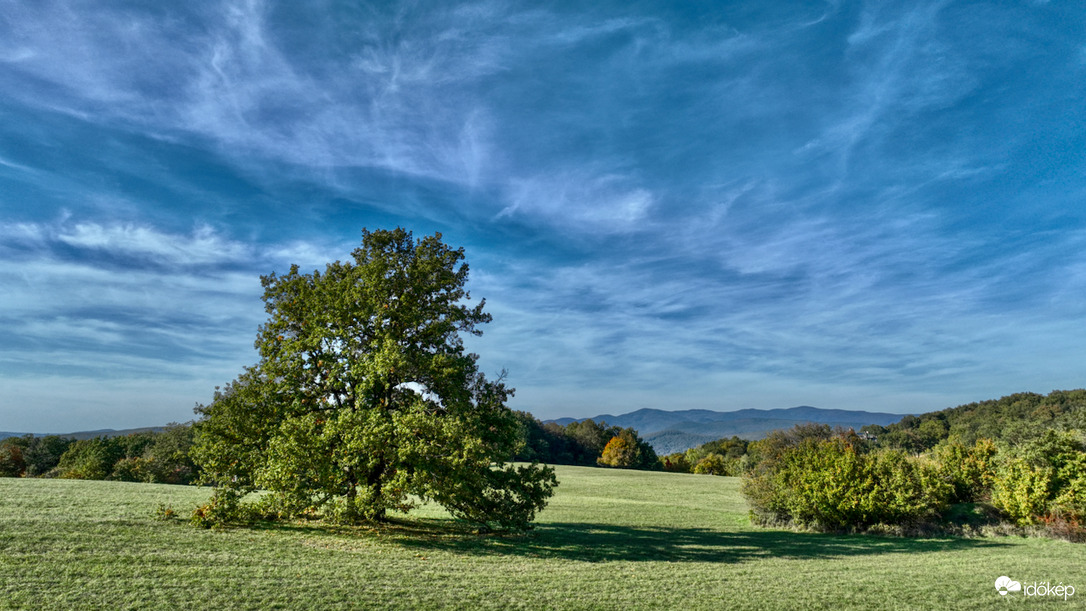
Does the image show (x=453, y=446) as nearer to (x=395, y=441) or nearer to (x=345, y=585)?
(x=395, y=441)

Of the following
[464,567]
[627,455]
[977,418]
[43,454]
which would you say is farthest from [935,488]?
[977,418]

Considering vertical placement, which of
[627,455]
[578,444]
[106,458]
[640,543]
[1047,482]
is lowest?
[627,455]

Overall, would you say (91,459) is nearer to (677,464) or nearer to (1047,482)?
(1047,482)

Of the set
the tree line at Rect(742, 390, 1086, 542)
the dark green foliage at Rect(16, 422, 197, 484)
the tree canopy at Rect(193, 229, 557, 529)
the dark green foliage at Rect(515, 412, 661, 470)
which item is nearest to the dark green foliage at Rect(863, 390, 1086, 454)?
the dark green foliage at Rect(515, 412, 661, 470)

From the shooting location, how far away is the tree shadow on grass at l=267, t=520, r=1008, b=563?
14.5m

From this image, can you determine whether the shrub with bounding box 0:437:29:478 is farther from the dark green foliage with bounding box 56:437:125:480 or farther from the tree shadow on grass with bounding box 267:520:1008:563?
the tree shadow on grass with bounding box 267:520:1008:563

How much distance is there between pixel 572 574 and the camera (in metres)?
11.4

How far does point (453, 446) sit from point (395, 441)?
5.00ft

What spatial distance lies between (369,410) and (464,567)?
5.51m

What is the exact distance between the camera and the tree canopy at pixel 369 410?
46.8 feet

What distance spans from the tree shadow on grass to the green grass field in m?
0.08

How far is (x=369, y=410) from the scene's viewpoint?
1524cm

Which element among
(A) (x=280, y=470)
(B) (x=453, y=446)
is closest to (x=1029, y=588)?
(B) (x=453, y=446)

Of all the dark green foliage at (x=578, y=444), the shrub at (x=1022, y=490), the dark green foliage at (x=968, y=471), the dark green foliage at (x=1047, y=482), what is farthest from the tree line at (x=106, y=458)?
the dark green foliage at (x=578, y=444)
